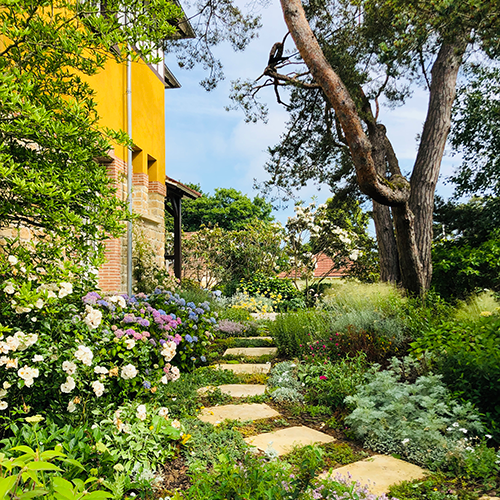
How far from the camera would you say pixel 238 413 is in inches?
132

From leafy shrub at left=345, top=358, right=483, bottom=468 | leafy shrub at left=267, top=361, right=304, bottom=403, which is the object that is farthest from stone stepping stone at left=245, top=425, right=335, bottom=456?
leafy shrub at left=267, top=361, right=304, bottom=403

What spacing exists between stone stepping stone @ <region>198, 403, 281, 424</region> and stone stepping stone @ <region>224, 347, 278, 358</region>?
1958 millimetres

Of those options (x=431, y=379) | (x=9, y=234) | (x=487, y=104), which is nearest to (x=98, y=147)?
(x=9, y=234)

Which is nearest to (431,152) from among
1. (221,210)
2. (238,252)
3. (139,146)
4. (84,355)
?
(139,146)

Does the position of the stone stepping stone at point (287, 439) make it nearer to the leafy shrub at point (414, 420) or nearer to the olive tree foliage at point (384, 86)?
the leafy shrub at point (414, 420)

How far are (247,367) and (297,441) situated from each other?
2.06m

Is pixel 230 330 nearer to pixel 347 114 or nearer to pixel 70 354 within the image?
pixel 347 114

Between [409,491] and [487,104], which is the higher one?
[487,104]

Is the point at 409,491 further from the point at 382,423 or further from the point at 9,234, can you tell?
the point at 9,234

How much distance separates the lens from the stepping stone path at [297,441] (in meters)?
2.36

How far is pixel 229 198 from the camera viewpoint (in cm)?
3262

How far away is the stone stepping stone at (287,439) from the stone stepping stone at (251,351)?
2440 millimetres

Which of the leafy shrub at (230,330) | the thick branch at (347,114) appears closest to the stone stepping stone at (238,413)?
the leafy shrub at (230,330)

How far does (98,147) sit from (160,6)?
114 cm
